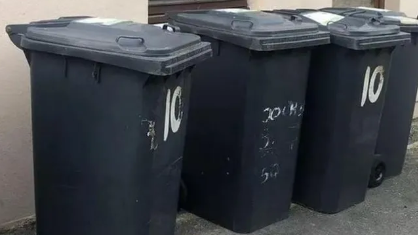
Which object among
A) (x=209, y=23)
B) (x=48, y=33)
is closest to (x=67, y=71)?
(x=48, y=33)

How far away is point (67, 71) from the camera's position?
12.1ft

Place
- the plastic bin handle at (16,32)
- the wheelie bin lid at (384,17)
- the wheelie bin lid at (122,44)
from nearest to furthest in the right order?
1. the wheelie bin lid at (122,44)
2. the plastic bin handle at (16,32)
3. the wheelie bin lid at (384,17)

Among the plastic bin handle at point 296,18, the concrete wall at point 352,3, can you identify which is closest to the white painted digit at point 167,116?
the plastic bin handle at point 296,18

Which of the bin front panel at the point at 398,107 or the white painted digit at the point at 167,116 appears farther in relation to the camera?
the bin front panel at the point at 398,107

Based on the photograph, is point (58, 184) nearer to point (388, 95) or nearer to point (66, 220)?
point (66, 220)

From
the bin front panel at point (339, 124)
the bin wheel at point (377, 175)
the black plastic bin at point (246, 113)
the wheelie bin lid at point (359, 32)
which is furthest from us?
the bin wheel at point (377, 175)

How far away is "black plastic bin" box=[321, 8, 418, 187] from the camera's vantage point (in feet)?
18.0

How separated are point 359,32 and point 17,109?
7.23 ft

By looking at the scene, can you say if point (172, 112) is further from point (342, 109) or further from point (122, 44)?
point (342, 109)

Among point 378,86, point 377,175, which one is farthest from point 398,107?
point 378,86

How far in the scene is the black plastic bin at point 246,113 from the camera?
14.4 feet

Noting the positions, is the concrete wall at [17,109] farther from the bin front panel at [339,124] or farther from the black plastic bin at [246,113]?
the bin front panel at [339,124]

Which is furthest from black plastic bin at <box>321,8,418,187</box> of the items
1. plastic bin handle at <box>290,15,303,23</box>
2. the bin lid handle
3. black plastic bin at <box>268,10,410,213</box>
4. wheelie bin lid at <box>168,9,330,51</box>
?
the bin lid handle

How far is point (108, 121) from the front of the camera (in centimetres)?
359
